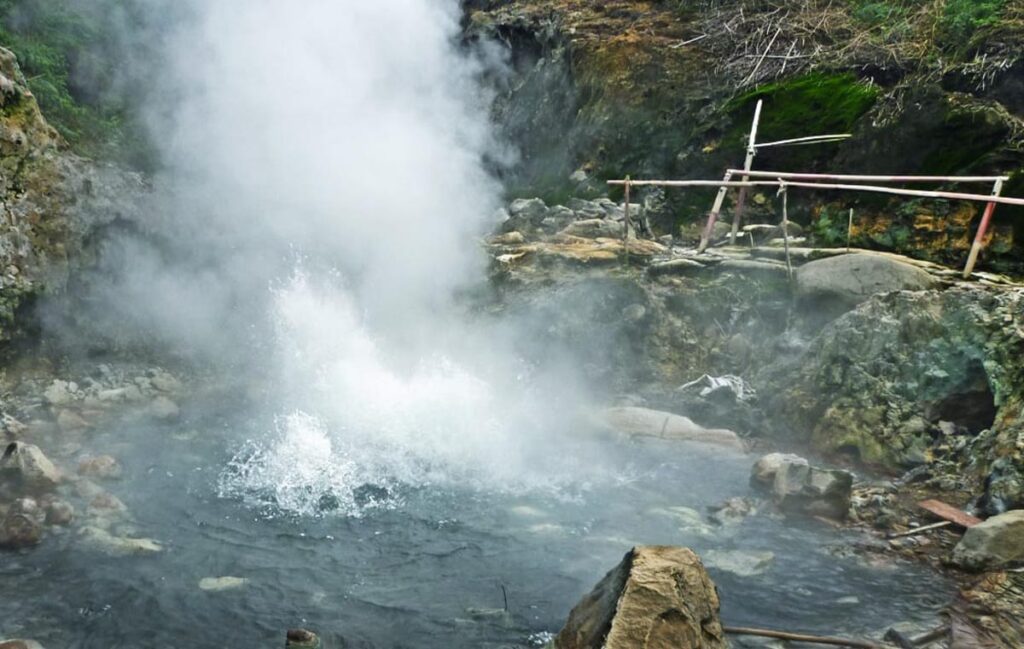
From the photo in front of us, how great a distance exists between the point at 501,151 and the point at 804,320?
763 centimetres

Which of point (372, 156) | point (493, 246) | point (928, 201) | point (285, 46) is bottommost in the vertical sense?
point (928, 201)

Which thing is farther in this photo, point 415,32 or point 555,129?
point 555,129

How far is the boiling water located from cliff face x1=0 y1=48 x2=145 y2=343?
2551 millimetres

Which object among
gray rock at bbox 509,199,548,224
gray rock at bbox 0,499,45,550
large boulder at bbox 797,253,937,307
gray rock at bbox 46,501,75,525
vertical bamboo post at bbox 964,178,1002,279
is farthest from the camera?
gray rock at bbox 509,199,548,224

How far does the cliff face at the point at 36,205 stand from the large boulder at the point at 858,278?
313 inches

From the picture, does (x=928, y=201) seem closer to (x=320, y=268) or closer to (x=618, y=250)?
(x=618, y=250)

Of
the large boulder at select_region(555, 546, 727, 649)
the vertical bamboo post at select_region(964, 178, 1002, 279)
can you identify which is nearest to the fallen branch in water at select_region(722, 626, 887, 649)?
the large boulder at select_region(555, 546, 727, 649)

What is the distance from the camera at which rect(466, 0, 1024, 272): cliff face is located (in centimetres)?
873

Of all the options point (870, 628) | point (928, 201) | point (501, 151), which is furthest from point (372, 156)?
point (870, 628)

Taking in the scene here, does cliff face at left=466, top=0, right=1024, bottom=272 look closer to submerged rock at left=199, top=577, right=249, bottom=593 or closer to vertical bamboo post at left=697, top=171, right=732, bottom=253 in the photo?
vertical bamboo post at left=697, top=171, right=732, bottom=253

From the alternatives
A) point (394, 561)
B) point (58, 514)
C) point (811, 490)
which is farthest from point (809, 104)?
point (58, 514)

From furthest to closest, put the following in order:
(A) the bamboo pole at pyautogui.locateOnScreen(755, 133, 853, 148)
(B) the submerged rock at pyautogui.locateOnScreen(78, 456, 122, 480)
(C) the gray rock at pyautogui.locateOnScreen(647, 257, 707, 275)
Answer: (A) the bamboo pole at pyautogui.locateOnScreen(755, 133, 853, 148), (C) the gray rock at pyautogui.locateOnScreen(647, 257, 707, 275), (B) the submerged rock at pyautogui.locateOnScreen(78, 456, 122, 480)

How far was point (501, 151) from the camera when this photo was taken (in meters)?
14.2

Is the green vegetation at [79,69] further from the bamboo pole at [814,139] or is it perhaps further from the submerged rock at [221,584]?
the bamboo pole at [814,139]
